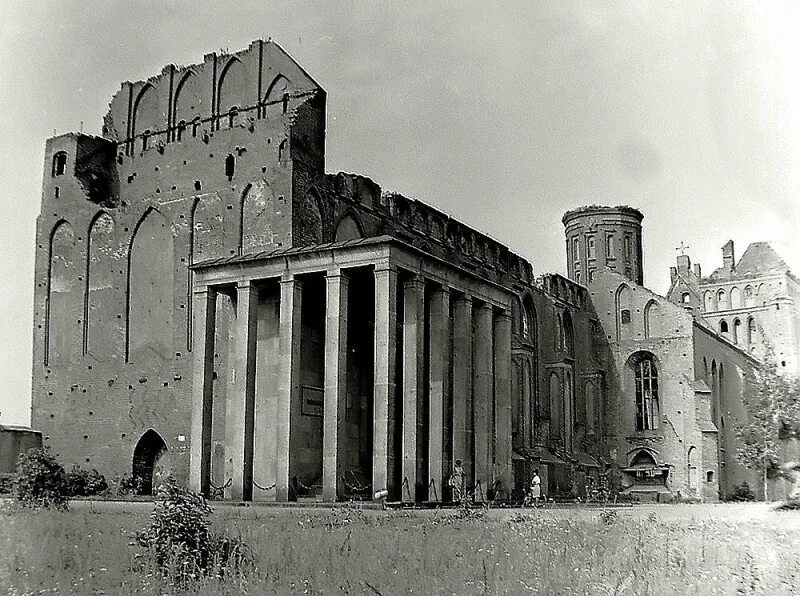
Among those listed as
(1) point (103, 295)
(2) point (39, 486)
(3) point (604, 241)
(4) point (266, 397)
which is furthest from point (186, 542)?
(3) point (604, 241)

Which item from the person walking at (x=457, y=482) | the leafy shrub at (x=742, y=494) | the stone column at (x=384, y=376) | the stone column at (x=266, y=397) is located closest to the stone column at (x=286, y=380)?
the stone column at (x=266, y=397)

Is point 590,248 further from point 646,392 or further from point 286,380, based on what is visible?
point 286,380

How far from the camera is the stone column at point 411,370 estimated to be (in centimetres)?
2955

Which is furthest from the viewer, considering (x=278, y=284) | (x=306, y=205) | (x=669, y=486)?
(x=669, y=486)

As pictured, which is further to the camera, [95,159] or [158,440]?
[95,159]

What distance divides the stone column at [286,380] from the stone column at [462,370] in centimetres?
587

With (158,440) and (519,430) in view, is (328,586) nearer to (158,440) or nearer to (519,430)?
(158,440)

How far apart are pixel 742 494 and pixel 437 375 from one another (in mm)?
33728

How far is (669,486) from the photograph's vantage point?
195 feet

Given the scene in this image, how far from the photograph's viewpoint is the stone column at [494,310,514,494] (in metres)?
35.8

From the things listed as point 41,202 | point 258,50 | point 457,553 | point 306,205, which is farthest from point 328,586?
point 41,202

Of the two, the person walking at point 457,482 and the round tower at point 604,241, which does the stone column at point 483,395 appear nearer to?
the person walking at point 457,482

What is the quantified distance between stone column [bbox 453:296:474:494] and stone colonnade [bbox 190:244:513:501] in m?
0.03

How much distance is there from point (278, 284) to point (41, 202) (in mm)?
15688
